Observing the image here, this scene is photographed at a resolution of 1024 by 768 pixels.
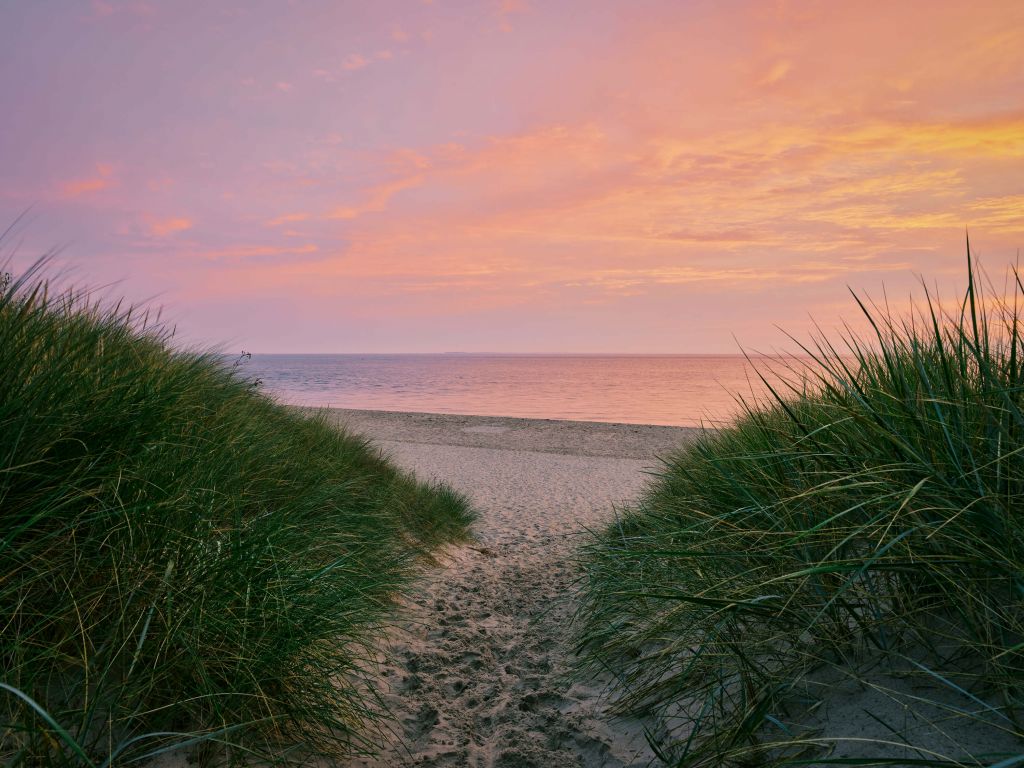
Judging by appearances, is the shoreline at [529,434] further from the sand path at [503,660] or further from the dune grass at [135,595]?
the dune grass at [135,595]

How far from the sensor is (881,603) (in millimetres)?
2100

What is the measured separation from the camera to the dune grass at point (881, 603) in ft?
5.23

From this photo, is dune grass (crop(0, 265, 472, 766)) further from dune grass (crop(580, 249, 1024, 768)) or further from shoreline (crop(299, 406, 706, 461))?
shoreline (crop(299, 406, 706, 461))

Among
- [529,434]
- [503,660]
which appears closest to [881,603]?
[503,660]

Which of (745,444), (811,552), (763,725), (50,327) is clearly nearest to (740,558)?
(811,552)

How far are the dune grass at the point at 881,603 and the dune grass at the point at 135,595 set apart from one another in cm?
136

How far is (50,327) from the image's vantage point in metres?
2.58

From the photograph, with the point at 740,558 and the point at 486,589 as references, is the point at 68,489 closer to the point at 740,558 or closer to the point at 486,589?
the point at 740,558

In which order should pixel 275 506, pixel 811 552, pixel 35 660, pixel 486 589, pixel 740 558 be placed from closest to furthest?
pixel 35 660, pixel 811 552, pixel 740 558, pixel 275 506, pixel 486 589

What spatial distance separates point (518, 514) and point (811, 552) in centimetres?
636

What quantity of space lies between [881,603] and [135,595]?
259cm

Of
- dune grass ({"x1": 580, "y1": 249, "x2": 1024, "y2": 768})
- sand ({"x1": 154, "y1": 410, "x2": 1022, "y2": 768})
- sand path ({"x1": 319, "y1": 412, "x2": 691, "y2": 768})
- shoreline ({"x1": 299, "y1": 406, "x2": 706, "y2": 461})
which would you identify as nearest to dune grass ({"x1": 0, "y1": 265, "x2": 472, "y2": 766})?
sand ({"x1": 154, "y1": 410, "x2": 1022, "y2": 768})

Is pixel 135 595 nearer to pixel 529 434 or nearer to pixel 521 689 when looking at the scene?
pixel 521 689

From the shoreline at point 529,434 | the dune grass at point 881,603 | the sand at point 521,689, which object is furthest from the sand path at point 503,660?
the shoreline at point 529,434
